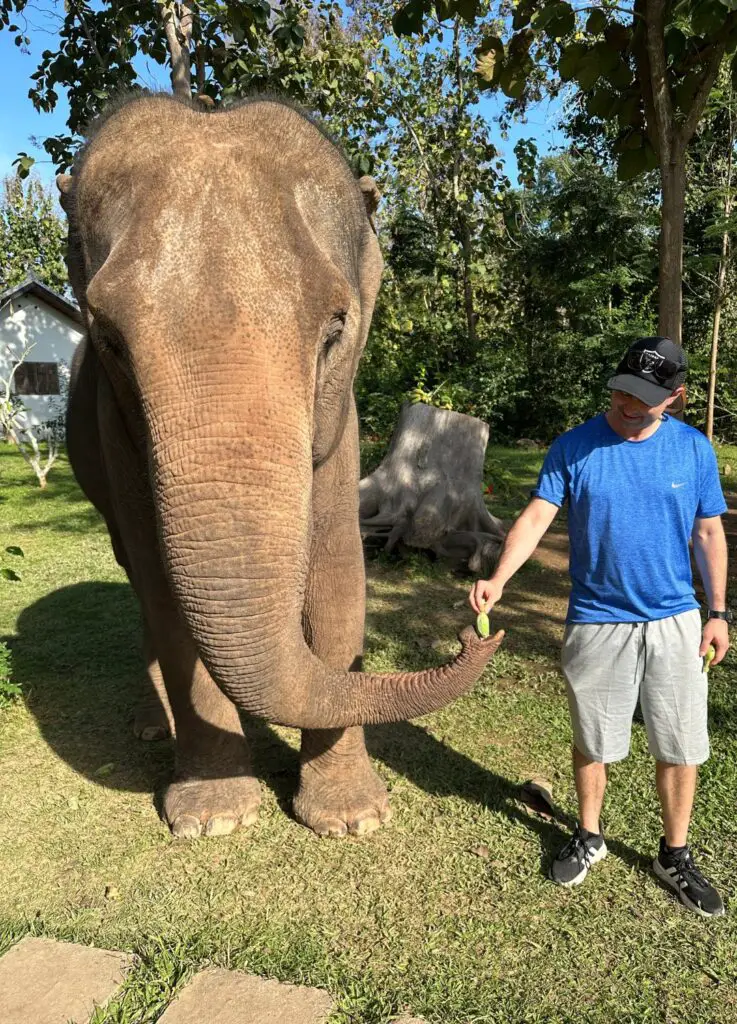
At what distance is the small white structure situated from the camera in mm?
22188

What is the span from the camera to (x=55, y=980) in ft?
7.84

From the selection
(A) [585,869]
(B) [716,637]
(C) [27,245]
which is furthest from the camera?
(C) [27,245]

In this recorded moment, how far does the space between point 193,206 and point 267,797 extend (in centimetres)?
241

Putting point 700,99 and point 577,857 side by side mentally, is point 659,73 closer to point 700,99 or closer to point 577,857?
point 700,99

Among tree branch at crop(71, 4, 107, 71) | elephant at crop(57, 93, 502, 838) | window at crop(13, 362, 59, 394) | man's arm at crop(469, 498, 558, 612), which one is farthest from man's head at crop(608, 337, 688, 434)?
window at crop(13, 362, 59, 394)

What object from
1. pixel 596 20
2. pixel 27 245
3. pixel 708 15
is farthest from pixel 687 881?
pixel 27 245

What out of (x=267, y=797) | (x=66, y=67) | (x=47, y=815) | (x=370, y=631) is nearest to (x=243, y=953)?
(x=267, y=797)

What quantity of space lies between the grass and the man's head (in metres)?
Result: 1.61

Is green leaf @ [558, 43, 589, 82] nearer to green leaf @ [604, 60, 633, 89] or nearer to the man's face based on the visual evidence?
green leaf @ [604, 60, 633, 89]

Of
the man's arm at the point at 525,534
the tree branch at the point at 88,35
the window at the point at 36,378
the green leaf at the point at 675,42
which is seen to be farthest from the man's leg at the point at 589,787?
the window at the point at 36,378

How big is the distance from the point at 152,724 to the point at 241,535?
248 centimetres

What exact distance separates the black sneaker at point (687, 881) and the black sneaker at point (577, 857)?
0.20 meters

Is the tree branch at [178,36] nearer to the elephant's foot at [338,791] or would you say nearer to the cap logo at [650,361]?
the cap logo at [650,361]

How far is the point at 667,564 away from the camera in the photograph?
2613mm
